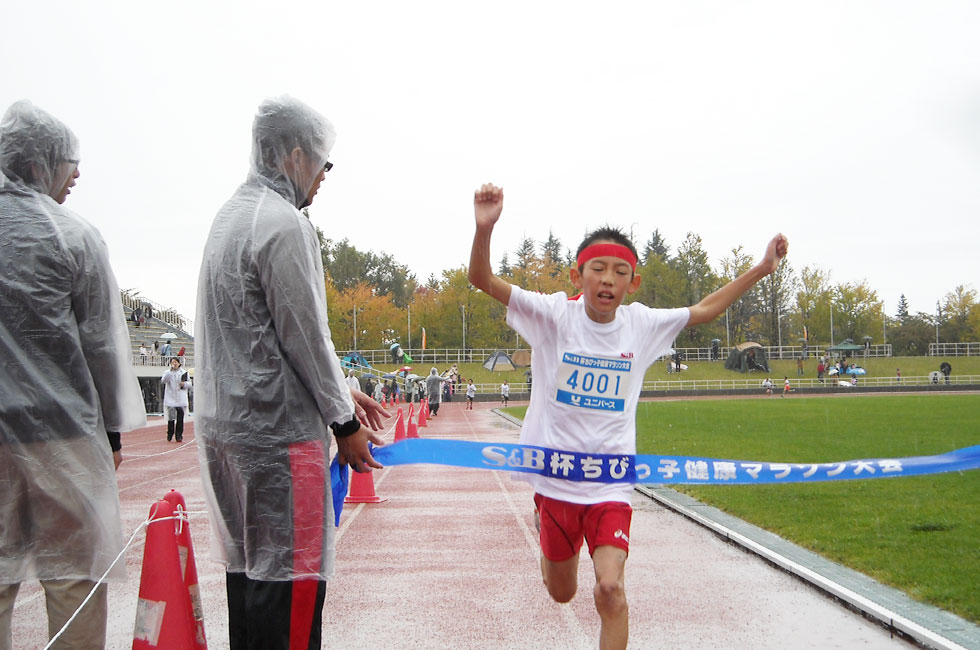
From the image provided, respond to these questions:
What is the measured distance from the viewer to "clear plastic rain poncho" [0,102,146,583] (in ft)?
10.6

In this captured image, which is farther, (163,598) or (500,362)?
(500,362)

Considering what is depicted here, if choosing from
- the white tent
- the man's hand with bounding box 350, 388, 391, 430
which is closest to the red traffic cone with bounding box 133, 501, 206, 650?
the man's hand with bounding box 350, 388, 391, 430

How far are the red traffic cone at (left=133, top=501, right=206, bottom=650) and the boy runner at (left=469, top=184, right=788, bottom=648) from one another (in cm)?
170

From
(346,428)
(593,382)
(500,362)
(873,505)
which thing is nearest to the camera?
(346,428)

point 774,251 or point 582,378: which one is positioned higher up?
point 774,251

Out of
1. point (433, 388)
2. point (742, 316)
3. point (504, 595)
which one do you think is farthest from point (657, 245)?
point (504, 595)

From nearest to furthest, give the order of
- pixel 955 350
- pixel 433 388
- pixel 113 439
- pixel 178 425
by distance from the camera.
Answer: pixel 113 439
pixel 178 425
pixel 433 388
pixel 955 350

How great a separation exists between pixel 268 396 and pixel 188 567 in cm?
141

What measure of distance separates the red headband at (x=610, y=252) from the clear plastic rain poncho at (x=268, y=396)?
1635 millimetres

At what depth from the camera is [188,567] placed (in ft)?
13.0

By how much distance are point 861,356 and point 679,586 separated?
81000 millimetres

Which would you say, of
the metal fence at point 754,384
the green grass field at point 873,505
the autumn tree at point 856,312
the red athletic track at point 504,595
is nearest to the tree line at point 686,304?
the autumn tree at point 856,312

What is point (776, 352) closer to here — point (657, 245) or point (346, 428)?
point (657, 245)

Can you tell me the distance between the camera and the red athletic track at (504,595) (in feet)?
16.1
